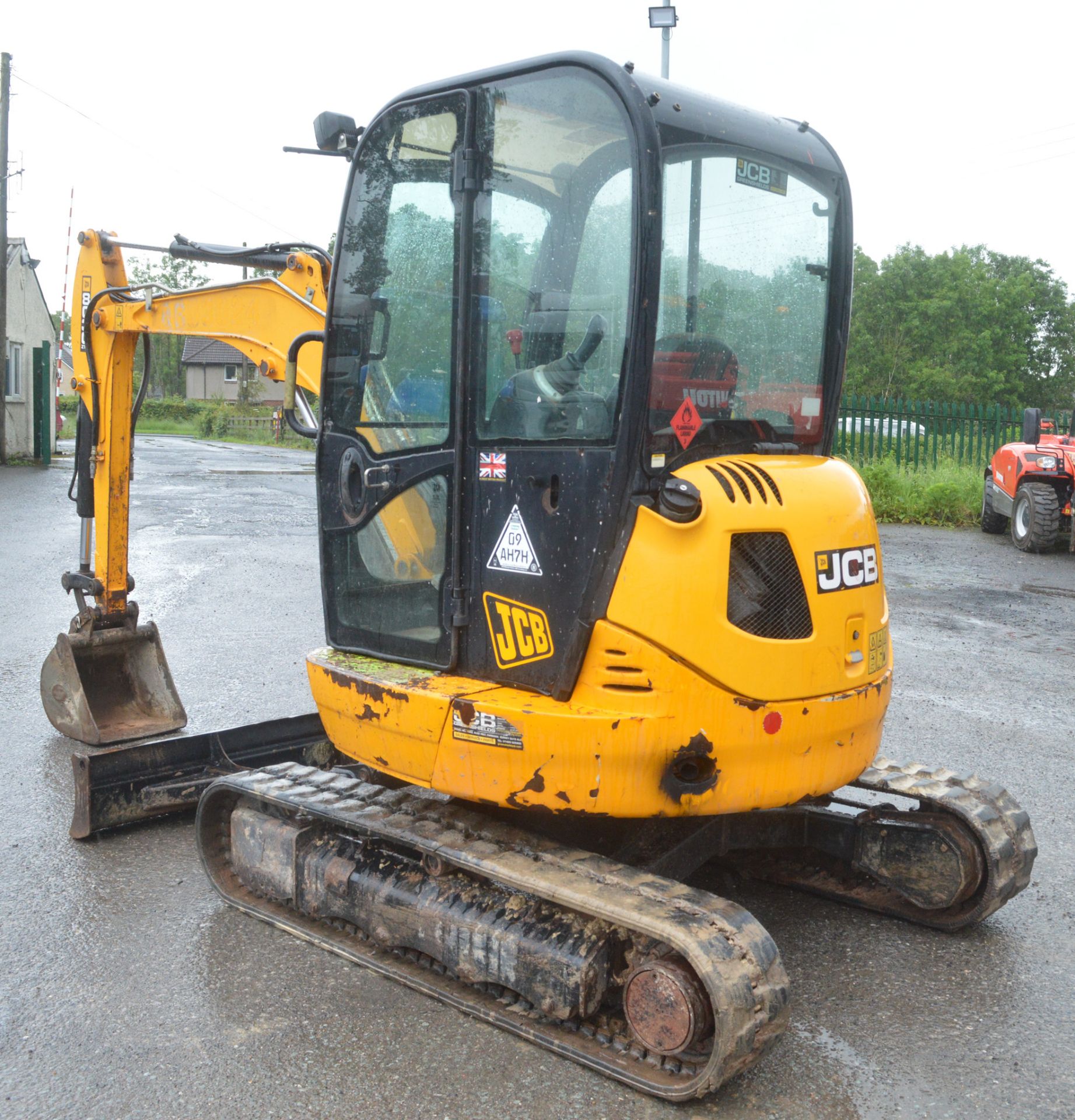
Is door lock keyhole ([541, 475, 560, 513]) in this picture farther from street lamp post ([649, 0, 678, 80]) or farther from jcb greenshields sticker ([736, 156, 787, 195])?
street lamp post ([649, 0, 678, 80])

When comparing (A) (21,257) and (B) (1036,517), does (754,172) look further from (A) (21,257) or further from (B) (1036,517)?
(A) (21,257)

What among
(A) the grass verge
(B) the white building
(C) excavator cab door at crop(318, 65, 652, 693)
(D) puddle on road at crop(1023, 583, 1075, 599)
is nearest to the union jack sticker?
(C) excavator cab door at crop(318, 65, 652, 693)

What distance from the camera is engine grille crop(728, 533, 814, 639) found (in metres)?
3.42

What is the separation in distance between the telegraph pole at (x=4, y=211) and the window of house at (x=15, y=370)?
1744 millimetres

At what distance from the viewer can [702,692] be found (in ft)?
11.0

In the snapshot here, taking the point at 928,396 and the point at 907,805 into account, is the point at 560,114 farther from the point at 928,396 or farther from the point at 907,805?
the point at 928,396

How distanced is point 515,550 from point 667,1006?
4.59 ft

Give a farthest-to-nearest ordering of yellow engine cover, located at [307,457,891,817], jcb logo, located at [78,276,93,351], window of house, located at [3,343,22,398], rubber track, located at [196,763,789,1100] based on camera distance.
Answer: window of house, located at [3,343,22,398] → jcb logo, located at [78,276,93,351] → yellow engine cover, located at [307,457,891,817] → rubber track, located at [196,763,789,1100]

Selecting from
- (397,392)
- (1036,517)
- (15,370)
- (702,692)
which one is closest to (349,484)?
(397,392)

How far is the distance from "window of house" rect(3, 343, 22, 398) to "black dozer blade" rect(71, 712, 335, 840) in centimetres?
2457

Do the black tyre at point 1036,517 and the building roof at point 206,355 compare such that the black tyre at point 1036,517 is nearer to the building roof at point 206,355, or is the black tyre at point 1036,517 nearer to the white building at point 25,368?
the white building at point 25,368

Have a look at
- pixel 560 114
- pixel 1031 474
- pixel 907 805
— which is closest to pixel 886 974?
pixel 907 805

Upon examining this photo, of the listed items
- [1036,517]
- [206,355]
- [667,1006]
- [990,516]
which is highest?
[206,355]

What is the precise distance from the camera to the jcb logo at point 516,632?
361cm
